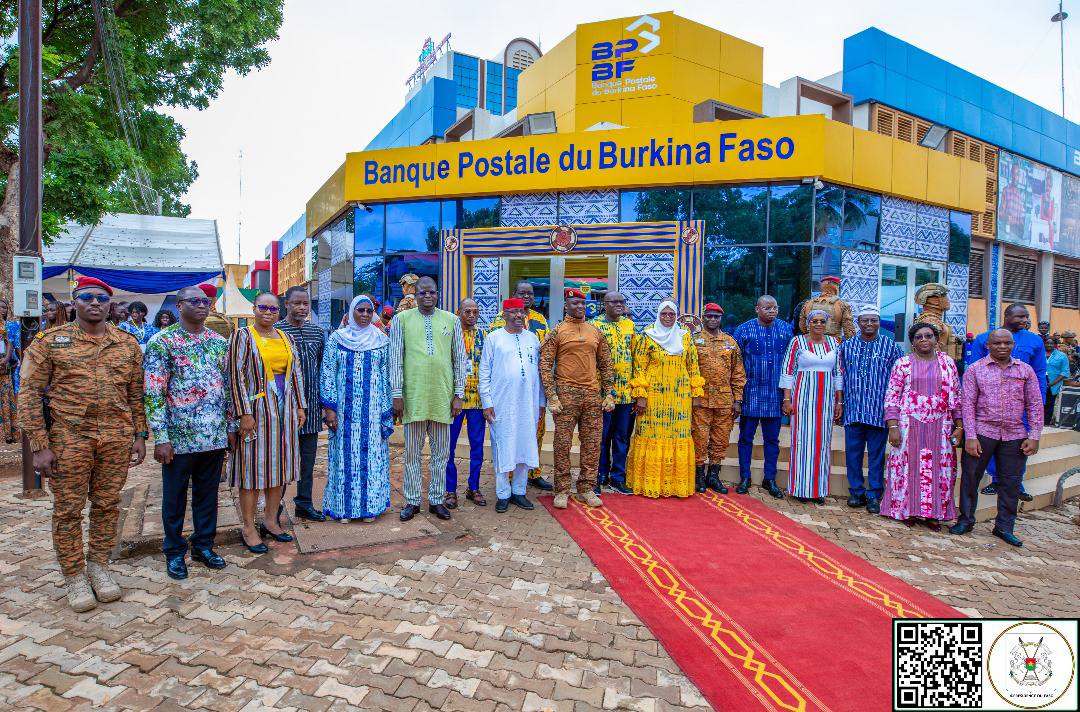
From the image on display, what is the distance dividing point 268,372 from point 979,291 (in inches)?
698

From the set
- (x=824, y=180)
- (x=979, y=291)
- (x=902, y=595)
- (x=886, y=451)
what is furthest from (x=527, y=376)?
(x=979, y=291)

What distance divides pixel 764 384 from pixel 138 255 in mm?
14918

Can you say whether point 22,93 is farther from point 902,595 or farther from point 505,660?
point 902,595

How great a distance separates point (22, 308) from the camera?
5.65 meters

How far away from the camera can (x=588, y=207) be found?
33.2 ft

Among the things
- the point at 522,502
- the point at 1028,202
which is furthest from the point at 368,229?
the point at 1028,202

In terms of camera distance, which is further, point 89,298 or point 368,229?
point 368,229

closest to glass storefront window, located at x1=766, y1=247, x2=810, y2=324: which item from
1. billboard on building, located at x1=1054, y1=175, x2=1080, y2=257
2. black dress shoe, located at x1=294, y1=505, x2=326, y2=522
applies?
black dress shoe, located at x1=294, y1=505, x2=326, y2=522

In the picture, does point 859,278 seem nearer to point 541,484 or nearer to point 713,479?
point 713,479

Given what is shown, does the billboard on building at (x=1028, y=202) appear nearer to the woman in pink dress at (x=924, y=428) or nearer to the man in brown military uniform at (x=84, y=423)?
the woman in pink dress at (x=924, y=428)

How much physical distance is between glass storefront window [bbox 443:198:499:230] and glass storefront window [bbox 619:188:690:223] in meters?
2.28

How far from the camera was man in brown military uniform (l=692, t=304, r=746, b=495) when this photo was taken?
5.81 meters
